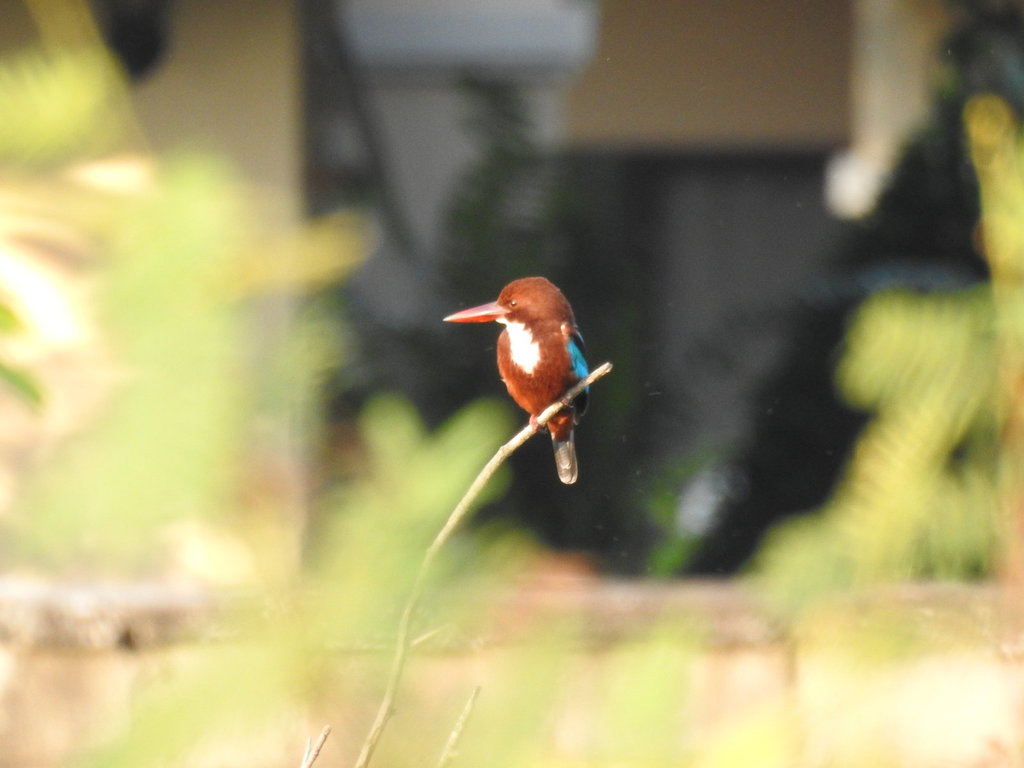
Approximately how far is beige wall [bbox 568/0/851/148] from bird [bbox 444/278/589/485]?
226 cm

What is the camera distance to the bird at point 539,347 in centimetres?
33

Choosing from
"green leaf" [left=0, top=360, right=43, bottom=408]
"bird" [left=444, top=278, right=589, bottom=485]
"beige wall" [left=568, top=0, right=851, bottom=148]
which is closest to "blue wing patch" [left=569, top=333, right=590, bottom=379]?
"bird" [left=444, top=278, right=589, bottom=485]

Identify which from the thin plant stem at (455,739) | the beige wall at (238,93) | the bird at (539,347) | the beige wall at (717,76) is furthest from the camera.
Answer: the beige wall at (717,76)

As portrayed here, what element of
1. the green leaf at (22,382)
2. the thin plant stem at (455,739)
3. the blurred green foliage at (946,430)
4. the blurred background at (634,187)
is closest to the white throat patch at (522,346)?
the thin plant stem at (455,739)

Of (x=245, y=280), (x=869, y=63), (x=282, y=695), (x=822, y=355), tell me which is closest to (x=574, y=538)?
(x=822, y=355)

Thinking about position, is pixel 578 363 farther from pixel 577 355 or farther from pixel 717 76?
pixel 717 76

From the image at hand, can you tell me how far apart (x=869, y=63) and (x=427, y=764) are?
7.69 feet

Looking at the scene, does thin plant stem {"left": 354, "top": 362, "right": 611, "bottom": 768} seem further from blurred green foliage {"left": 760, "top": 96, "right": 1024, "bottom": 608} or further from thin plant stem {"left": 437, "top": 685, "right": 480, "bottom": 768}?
blurred green foliage {"left": 760, "top": 96, "right": 1024, "bottom": 608}

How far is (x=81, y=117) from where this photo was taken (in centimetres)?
49

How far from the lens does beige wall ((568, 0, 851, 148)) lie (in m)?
2.57

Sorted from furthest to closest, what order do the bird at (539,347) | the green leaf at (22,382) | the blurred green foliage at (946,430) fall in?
the blurred green foliage at (946,430)
the green leaf at (22,382)
the bird at (539,347)

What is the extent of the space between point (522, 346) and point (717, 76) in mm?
2400

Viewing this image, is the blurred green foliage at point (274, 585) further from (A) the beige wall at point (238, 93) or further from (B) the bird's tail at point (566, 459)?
(A) the beige wall at point (238, 93)

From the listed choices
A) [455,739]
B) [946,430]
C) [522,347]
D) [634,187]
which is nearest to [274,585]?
[455,739]
